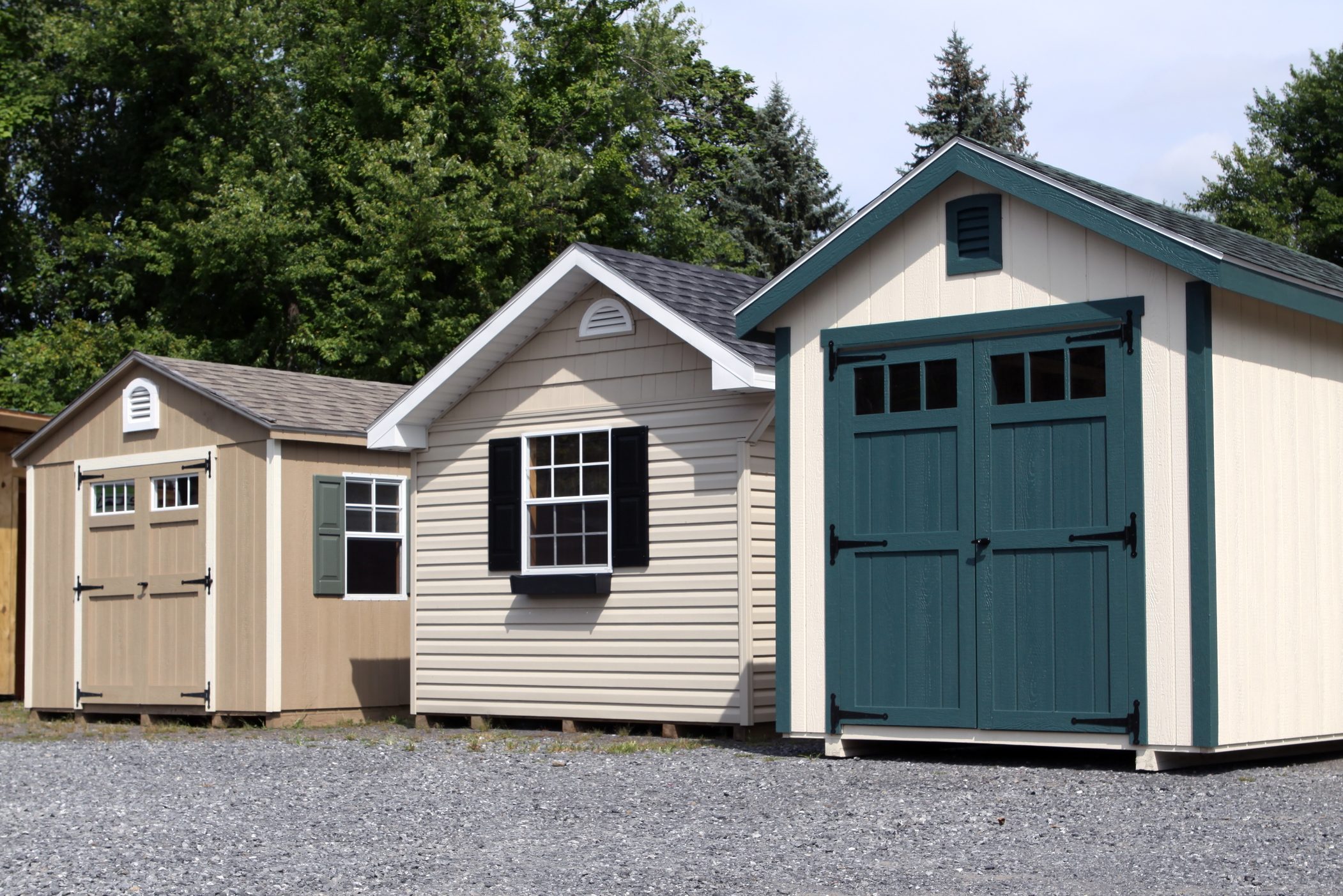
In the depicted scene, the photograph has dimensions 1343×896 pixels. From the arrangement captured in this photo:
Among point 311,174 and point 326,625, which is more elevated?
point 311,174

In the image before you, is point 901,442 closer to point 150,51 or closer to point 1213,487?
point 1213,487

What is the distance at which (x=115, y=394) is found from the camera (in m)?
16.1

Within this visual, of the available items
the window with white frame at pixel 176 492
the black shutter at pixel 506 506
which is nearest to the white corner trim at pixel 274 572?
the window with white frame at pixel 176 492

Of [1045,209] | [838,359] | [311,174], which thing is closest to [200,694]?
[838,359]

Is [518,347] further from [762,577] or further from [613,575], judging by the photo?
[762,577]

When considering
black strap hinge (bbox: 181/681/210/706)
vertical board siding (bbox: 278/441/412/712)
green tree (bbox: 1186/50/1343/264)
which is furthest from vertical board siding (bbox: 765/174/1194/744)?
green tree (bbox: 1186/50/1343/264)

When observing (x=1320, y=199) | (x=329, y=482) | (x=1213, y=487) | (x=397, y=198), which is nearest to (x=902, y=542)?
(x=1213, y=487)

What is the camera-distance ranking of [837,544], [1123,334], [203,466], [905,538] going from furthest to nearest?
[203,466] < [837,544] < [905,538] < [1123,334]

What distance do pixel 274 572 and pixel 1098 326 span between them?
8112mm

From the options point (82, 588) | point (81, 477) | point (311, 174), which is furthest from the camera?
point (311, 174)

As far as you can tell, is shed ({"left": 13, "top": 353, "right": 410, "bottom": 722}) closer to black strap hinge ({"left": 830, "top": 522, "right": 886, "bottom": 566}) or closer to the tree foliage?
black strap hinge ({"left": 830, "top": 522, "right": 886, "bottom": 566})

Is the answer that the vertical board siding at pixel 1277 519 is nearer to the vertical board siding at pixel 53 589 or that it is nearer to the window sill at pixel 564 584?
the window sill at pixel 564 584

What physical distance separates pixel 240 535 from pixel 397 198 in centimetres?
1169

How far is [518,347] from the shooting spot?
45.4 ft
